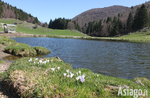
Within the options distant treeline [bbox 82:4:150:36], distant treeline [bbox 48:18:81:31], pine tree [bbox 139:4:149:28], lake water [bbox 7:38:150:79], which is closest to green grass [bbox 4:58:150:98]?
lake water [bbox 7:38:150:79]

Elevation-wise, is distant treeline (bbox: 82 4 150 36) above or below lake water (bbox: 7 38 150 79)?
above

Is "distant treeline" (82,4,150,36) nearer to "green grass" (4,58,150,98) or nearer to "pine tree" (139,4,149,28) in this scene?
"pine tree" (139,4,149,28)

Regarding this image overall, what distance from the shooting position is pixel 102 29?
9638cm

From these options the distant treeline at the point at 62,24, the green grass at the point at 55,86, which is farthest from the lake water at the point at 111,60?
the distant treeline at the point at 62,24

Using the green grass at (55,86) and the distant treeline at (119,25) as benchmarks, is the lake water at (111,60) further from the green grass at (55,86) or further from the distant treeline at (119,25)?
the distant treeline at (119,25)

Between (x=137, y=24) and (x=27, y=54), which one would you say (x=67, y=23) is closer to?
(x=137, y=24)

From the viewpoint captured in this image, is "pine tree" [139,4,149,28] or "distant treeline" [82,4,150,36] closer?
"pine tree" [139,4,149,28]

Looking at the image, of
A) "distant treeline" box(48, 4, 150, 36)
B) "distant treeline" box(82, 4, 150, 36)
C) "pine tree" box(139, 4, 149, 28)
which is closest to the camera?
"pine tree" box(139, 4, 149, 28)

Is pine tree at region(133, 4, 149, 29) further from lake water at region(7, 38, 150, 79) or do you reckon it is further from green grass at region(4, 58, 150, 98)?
green grass at region(4, 58, 150, 98)

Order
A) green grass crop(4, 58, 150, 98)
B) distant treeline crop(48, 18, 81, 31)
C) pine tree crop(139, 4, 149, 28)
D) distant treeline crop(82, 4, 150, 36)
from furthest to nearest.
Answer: distant treeline crop(48, 18, 81, 31)
distant treeline crop(82, 4, 150, 36)
pine tree crop(139, 4, 149, 28)
green grass crop(4, 58, 150, 98)

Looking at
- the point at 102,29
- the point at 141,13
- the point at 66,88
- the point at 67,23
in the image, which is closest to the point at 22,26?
the point at 67,23

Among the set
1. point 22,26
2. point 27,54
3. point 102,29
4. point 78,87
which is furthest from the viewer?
point 102,29

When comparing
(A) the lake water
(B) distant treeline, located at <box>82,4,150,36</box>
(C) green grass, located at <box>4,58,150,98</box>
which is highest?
(B) distant treeline, located at <box>82,4,150,36</box>

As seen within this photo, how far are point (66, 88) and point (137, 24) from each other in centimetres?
8866
